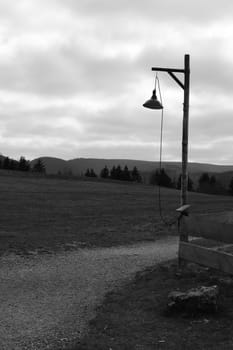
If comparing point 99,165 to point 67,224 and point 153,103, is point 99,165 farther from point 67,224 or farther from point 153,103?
point 153,103

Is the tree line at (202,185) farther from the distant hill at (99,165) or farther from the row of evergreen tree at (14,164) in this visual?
the row of evergreen tree at (14,164)

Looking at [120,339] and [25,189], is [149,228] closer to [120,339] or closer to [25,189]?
[120,339]

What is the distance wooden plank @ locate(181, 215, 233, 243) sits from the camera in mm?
7289

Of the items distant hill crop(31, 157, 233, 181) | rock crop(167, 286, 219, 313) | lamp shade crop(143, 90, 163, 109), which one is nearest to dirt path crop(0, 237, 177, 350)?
rock crop(167, 286, 219, 313)

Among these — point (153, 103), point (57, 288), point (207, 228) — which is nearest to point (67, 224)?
point (153, 103)

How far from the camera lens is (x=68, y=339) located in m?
5.27

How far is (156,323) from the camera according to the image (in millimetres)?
5645

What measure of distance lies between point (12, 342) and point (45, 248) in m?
6.73

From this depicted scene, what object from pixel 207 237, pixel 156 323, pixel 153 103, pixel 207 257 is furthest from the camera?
pixel 153 103

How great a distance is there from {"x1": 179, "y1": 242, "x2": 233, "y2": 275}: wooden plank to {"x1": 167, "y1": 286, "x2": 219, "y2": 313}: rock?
37.9 inches

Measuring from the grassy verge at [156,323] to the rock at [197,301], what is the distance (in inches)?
3.3

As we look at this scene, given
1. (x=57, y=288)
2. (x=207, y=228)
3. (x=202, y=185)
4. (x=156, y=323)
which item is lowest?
(x=57, y=288)

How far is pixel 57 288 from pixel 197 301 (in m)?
2.88

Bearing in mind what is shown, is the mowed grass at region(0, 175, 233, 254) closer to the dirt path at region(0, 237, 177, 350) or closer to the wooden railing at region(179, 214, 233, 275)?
the dirt path at region(0, 237, 177, 350)
